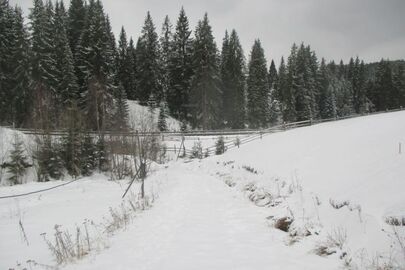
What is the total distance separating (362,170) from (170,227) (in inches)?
241

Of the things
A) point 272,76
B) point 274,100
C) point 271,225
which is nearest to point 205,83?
point 274,100

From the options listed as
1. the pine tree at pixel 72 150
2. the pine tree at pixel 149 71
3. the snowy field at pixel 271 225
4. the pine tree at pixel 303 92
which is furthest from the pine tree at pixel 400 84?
the pine tree at pixel 72 150

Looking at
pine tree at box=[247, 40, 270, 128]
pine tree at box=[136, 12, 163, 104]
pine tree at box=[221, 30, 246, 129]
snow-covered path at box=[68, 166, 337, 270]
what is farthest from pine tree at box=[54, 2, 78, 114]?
snow-covered path at box=[68, 166, 337, 270]

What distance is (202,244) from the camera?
7250mm

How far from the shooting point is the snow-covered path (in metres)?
6.11

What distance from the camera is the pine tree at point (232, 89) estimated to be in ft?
184

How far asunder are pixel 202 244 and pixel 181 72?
172 ft

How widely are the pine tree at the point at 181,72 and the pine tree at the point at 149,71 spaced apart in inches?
112

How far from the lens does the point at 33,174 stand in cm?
3092

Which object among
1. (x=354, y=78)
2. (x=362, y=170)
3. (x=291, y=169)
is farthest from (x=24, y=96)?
(x=354, y=78)

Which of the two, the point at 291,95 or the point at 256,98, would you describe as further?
the point at 291,95

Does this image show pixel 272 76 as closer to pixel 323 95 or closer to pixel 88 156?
pixel 323 95

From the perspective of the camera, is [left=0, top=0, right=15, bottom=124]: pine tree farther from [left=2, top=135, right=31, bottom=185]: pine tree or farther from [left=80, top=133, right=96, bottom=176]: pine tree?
[left=80, top=133, right=96, bottom=176]: pine tree

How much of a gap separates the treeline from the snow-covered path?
23545 mm
